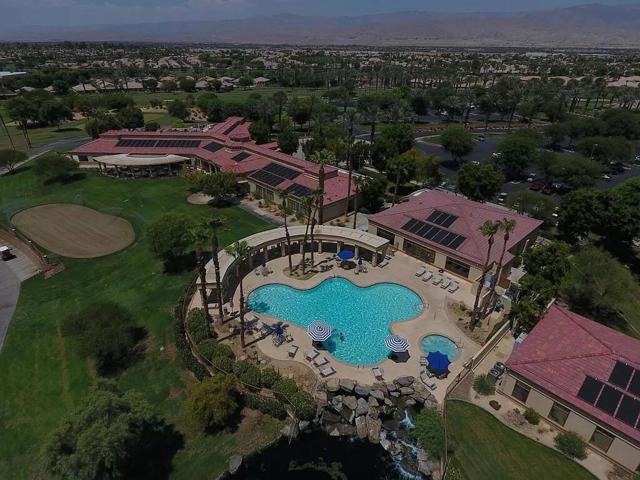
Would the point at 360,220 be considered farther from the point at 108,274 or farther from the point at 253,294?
the point at 108,274

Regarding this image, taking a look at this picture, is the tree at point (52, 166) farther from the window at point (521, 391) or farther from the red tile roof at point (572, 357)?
the window at point (521, 391)

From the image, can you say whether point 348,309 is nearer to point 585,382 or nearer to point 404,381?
point 404,381

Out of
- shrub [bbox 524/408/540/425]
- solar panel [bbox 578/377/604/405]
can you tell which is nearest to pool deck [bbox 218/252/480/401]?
shrub [bbox 524/408/540/425]

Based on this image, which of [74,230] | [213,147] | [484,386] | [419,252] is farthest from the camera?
[213,147]

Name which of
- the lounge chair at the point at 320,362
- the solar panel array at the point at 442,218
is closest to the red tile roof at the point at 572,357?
the lounge chair at the point at 320,362

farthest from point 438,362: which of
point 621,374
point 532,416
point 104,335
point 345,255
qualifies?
point 104,335

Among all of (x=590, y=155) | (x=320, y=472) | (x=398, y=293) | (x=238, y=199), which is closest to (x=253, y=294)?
(x=398, y=293)
